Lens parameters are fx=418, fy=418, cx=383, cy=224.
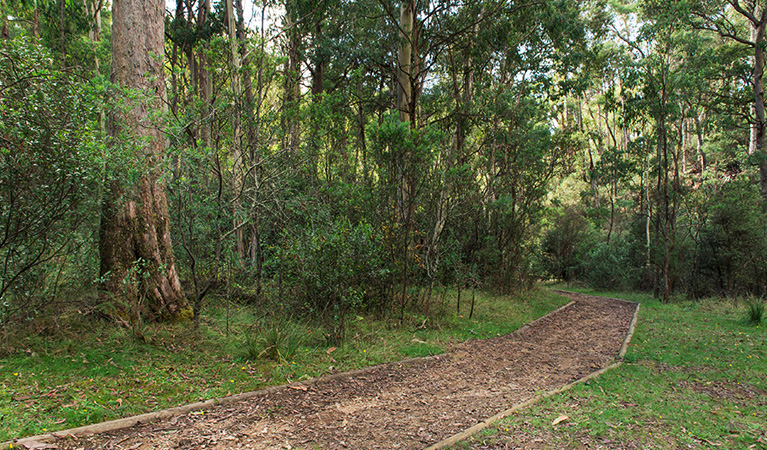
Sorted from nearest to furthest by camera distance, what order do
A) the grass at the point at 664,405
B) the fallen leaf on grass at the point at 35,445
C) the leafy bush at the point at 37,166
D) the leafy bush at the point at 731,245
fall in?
the fallen leaf on grass at the point at 35,445 → the grass at the point at 664,405 → the leafy bush at the point at 37,166 → the leafy bush at the point at 731,245

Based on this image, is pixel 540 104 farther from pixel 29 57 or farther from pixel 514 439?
pixel 29 57

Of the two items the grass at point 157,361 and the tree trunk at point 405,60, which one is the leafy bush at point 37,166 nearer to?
the grass at point 157,361

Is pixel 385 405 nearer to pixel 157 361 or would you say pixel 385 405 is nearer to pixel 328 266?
pixel 328 266

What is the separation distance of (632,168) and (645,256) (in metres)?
4.12

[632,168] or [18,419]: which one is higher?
[632,168]

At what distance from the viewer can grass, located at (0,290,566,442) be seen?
3312 mm

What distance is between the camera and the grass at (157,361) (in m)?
3.31

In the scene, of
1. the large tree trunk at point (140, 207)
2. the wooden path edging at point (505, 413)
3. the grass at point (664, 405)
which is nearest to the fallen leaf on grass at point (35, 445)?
the large tree trunk at point (140, 207)

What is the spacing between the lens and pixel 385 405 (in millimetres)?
4145

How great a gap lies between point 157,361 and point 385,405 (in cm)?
240

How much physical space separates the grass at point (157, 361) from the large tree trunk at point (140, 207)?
473 millimetres

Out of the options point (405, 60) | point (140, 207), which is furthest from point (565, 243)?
point (140, 207)

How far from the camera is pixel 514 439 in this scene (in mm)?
3486

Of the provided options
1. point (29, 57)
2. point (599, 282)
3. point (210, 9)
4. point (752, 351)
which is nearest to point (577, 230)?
point (599, 282)
